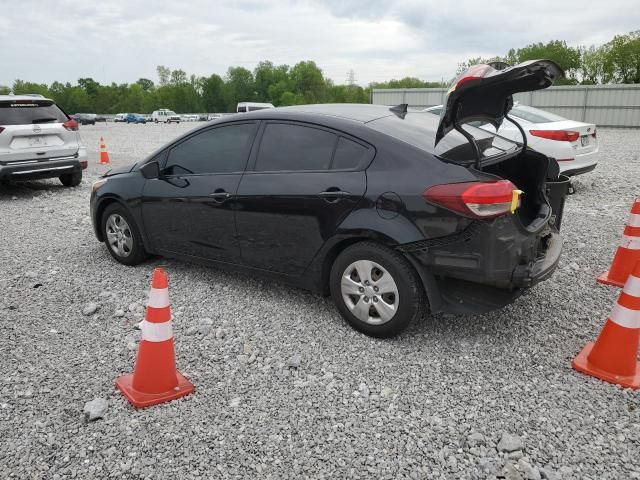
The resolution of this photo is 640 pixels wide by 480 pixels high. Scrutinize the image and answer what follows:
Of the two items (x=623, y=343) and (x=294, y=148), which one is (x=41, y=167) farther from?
(x=623, y=343)

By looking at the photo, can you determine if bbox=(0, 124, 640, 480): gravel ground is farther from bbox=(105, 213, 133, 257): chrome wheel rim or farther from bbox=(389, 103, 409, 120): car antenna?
bbox=(389, 103, 409, 120): car antenna

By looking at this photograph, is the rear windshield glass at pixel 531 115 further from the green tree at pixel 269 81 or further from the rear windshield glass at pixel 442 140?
the green tree at pixel 269 81

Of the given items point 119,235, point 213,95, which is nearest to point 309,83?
point 213,95

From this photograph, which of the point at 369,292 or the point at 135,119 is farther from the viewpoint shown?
the point at 135,119

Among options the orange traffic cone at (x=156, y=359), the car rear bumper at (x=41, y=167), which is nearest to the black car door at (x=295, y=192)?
the orange traffic cone at (x=156, y=359)

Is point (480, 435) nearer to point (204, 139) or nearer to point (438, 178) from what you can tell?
point (438, 178)

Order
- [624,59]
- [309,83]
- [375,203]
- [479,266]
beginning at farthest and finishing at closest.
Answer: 1. [309,83]
2. [624,59]
3. [375,203]
4. [479,266]

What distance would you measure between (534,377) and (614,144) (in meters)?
18.0

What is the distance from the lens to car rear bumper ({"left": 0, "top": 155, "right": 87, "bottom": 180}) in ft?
29.7

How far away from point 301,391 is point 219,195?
6.37 ft

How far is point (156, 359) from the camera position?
3.13m

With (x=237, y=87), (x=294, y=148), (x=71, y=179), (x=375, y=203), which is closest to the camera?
(x=375, y=203)

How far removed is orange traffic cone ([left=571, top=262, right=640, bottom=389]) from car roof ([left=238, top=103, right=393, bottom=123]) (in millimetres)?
2125

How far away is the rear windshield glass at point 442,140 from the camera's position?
3.55 m
